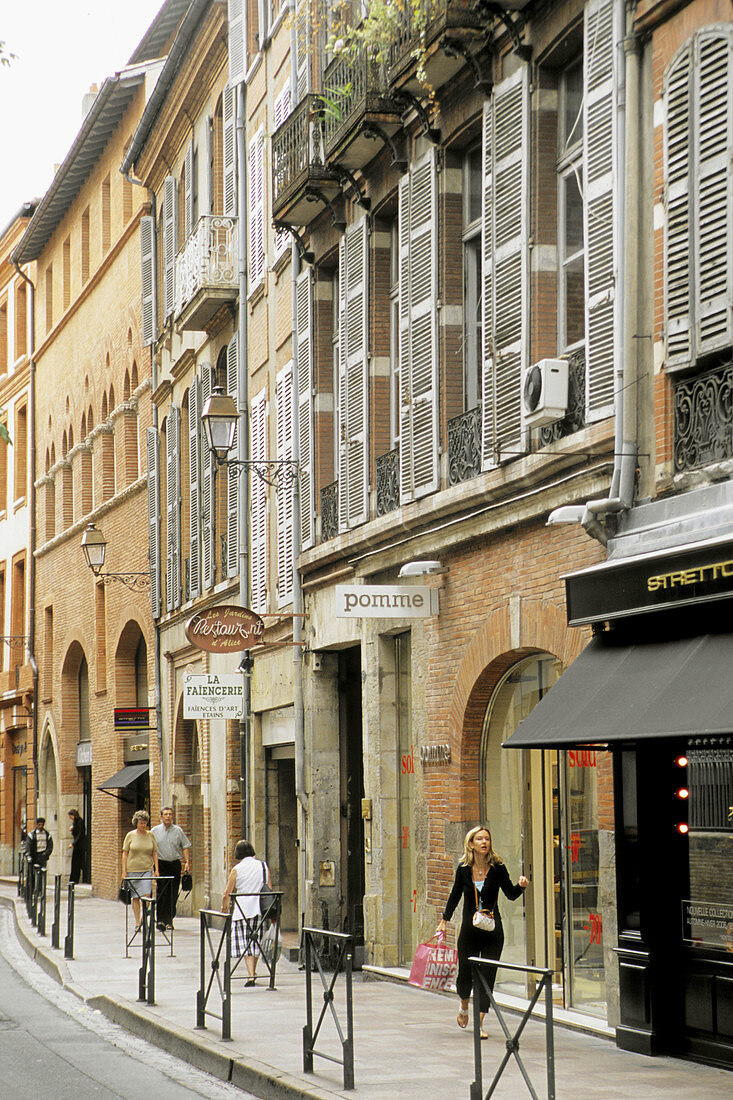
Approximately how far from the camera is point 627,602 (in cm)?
1063

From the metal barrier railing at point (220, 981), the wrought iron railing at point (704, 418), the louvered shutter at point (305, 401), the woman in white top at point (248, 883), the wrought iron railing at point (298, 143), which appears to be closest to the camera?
the wrought iron railing at point (704, 418)

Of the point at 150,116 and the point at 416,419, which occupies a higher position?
the point at 150,116

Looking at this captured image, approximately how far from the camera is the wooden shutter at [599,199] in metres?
11.6

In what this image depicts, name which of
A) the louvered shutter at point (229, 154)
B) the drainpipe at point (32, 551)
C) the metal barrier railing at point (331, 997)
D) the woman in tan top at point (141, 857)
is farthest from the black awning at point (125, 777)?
the metal barrier railing at point (331, 997)

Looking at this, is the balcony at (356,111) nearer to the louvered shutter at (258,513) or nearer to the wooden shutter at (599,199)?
the wooden shutter at (599,199)

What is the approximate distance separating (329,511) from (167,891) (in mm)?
6270

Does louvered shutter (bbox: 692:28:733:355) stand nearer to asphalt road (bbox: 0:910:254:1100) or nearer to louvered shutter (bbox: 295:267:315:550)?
asphalt road (bbox: 0:910:254:1100)

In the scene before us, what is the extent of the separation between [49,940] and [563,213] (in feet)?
44.3

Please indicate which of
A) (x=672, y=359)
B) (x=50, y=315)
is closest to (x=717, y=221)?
(x=672, y=359)

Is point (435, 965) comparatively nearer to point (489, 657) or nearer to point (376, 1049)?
point (489, 657)

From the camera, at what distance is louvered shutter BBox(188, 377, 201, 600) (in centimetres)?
2659

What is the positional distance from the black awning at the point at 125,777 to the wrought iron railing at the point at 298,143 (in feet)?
49.9

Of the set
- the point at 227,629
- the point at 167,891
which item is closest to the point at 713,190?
the point at 227,629

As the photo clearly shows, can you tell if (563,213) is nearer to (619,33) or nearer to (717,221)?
(619,33)
